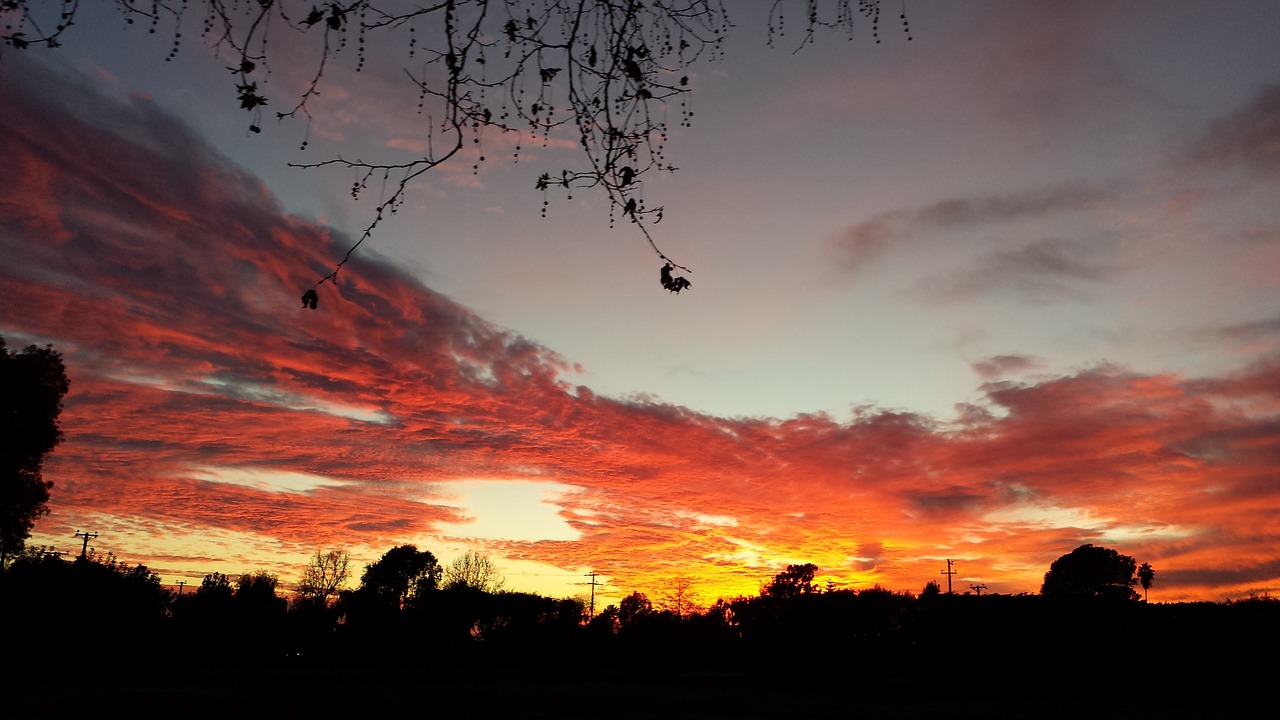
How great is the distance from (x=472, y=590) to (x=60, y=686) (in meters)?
33.6

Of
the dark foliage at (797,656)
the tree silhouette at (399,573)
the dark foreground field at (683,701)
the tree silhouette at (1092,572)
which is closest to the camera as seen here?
the dark foreground field at (683,701)

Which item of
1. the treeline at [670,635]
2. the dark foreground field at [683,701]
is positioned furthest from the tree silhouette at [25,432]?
the treeline at [670,635]

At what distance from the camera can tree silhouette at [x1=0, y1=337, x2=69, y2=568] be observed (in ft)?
84.6

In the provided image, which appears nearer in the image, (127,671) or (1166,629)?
(1166,629)

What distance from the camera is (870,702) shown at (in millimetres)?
22672

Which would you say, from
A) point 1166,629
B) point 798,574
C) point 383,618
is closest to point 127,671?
point 383,618

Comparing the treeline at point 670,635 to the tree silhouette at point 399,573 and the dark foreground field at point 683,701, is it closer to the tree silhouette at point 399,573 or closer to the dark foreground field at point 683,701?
the dark foreground field at point 683,701

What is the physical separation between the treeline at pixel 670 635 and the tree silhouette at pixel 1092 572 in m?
42.1

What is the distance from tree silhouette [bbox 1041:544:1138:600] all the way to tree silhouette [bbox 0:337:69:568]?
253ft

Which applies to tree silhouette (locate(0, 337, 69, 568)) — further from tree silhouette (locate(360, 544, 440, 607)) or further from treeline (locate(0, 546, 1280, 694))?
tree silhouette (locate(360, 544, 440, 607))

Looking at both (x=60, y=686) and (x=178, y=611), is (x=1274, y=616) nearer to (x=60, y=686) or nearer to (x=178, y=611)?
(x=60, y=686)

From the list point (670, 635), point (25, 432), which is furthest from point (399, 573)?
point (25, 432)

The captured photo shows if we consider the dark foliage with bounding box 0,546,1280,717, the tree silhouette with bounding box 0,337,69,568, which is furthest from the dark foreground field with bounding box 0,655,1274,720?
the tree silhouette with bounding box 0,337,69,568

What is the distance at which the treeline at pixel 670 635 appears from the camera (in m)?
23.3
